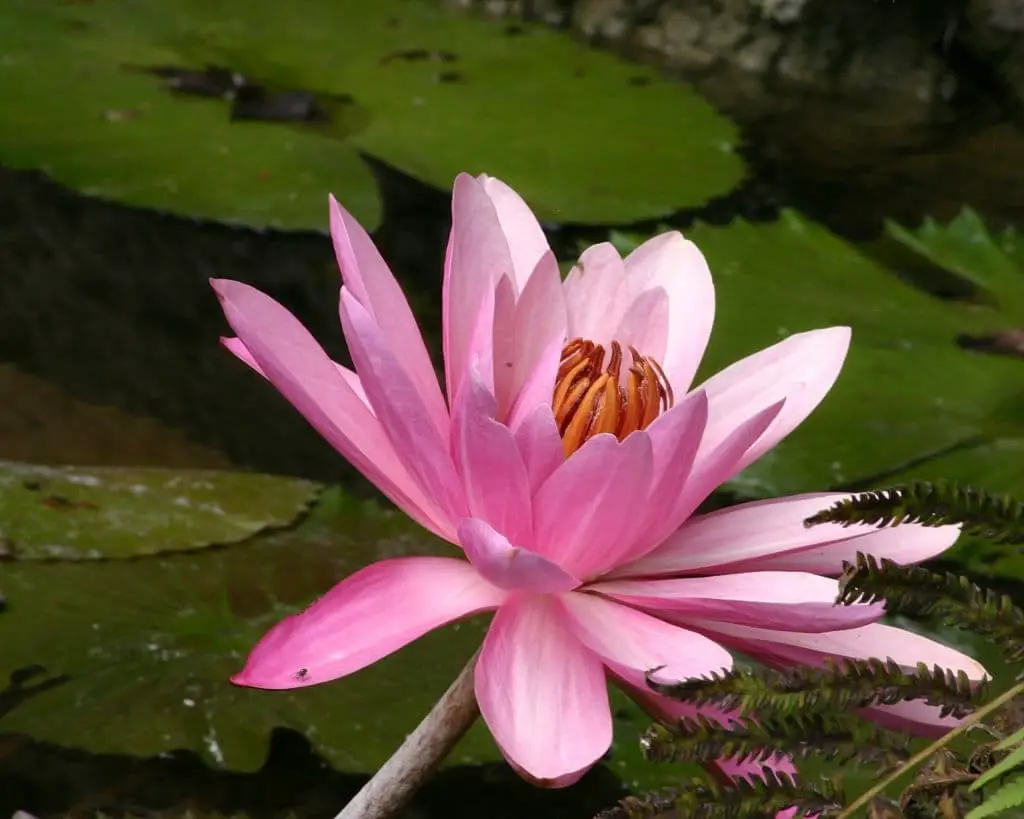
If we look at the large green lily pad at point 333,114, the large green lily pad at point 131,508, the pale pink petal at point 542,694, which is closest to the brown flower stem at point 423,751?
the pale pink petal at point 542,694

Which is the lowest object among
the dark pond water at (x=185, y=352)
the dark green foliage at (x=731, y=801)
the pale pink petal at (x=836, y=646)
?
the dark pond water at (x=185, y=352)

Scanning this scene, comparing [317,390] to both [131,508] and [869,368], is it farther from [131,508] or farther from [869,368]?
[869,368]

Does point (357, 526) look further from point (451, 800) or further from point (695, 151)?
Answer: point (695, 151)

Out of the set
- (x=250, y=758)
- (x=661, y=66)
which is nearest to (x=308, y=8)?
(x=661, y=66)

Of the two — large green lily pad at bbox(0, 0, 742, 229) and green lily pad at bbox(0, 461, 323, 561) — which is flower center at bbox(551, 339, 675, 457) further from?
large green lily pad at bbox(0, 0, 742, 229)

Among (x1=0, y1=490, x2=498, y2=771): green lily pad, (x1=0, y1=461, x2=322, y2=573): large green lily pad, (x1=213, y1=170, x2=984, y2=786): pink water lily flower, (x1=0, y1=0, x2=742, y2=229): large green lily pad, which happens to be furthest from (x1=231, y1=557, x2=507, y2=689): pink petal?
(x1=0, y1=0, x2=742, y2=229): large green lily pad

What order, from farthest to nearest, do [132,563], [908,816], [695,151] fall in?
[695,151], [132,563], [908,816]

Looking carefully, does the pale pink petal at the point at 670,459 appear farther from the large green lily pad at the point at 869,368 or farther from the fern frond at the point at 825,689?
the large green lily pad at the point at 869,368
